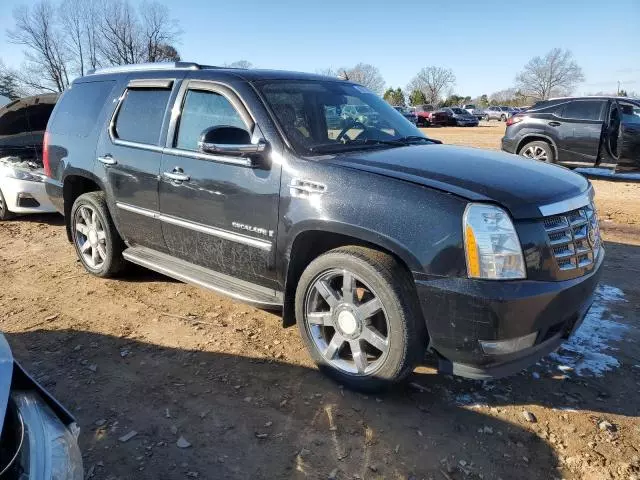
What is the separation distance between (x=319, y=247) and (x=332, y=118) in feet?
3.59

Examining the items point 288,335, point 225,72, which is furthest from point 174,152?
point 288,335

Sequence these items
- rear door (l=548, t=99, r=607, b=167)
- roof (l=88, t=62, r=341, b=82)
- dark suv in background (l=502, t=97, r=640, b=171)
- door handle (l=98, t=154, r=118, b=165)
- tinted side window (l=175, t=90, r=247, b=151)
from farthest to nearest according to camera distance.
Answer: rear door (l=548, t=99, r=607, b=167)
dark suv in background (l=502, t=97, r=640, b=171)
door handle (l=98, t=154, r=118, b=165)
roof (l=88, t=62, r=341, b=82)
tinted side window (l=175, t=90, r=247, b=151)

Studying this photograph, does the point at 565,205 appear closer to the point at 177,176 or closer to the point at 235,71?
the point at 235,71

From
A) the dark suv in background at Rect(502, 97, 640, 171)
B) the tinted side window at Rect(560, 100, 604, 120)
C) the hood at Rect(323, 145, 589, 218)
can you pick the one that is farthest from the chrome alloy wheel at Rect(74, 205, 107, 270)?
the tinted side window at Rect(560, 100, 604, 120)

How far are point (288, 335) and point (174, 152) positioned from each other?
1661mm

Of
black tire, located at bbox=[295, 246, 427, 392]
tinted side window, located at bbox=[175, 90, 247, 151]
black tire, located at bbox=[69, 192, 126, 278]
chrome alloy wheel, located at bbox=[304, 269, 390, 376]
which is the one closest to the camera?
black tire, located at bbox=[295, 246, 427, 392]

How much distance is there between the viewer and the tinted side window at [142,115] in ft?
13.2

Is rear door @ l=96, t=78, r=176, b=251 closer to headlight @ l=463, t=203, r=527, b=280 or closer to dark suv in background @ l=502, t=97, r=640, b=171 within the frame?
headlight @ l=463, t=203, r=527, b=280

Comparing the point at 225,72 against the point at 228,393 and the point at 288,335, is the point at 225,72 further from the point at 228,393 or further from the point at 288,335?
the point at 228,393

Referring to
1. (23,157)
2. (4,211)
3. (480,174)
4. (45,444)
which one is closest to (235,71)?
(480,174)

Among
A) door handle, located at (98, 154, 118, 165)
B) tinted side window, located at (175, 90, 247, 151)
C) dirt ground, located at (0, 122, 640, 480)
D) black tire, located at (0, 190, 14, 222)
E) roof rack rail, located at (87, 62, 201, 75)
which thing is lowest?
dirt ground, located at (0, 122, 640, 480)

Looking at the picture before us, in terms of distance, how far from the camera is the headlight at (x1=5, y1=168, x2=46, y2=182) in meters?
6.88

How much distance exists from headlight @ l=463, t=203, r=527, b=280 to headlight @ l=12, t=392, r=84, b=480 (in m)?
1.90

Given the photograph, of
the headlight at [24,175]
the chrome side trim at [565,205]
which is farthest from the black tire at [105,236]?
the chrome side trim at [565,205]
